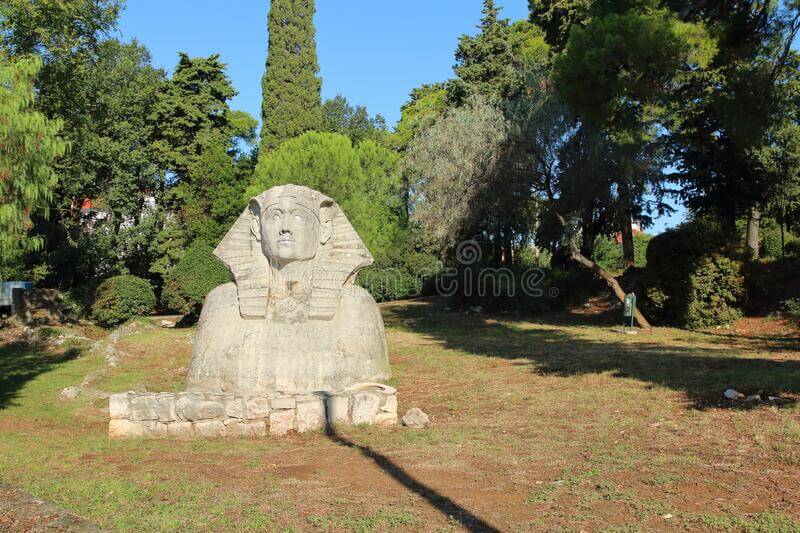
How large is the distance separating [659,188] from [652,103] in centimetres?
877

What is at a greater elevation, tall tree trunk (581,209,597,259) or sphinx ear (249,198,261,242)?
tall tree trunk (581,209,597,259)

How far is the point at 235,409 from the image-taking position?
28.1 feet

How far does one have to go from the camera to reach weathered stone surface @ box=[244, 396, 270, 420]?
8.58m

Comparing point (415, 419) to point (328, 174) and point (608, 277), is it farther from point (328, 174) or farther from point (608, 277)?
A: point (328, 174)

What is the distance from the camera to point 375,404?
8883 millimetres

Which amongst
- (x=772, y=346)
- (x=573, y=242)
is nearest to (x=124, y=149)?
(x=573, y=242)

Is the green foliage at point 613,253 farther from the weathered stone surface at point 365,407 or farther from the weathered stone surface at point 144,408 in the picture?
the weathered stone surface at point 144,408

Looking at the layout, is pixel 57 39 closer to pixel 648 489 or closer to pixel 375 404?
pixel 375 404

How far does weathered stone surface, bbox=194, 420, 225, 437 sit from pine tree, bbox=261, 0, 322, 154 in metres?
21.7

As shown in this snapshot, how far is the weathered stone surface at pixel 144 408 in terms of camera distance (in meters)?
8.59

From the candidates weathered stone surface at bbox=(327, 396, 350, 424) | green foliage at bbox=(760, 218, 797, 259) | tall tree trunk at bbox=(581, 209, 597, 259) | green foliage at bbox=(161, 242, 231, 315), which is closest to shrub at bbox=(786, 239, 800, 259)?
green foliage at bbox=(760, 218, 797, 259)

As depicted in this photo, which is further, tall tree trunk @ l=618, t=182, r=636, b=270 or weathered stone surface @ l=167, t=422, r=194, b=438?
tall tree trunk @ l=618, t=182, r=636, b=270

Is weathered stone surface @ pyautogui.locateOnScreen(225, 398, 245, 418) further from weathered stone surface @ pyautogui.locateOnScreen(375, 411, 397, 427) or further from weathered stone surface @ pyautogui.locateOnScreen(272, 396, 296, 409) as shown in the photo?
weathered stone surface @ pyautogui.locateOnScreen(375, 411, 397, 427)

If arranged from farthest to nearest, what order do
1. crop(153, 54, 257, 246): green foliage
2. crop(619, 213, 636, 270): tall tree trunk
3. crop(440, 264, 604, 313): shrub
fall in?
1. crop(153, 54, 257, 246): green foliage
2. crop(440, 264, 604, 313): shrub
3. crop(619, 213, 636, 270): tall tree trunk
